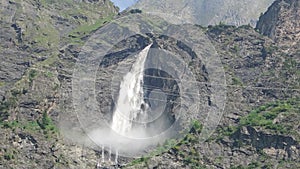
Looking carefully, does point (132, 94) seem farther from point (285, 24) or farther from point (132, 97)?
point (285, 24)

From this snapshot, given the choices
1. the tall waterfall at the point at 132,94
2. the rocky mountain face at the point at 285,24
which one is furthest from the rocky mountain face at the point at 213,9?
the tall waterfall at the point at 132,94

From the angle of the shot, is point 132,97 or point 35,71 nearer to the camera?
point 132,97

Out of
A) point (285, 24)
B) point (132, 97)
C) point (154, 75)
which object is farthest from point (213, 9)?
point (154, 75)

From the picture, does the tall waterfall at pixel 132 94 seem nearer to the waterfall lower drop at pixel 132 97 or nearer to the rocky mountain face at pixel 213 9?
the waterfall lower drop at pixel 132 97

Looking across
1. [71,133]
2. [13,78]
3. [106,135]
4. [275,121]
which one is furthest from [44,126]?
[275,121]

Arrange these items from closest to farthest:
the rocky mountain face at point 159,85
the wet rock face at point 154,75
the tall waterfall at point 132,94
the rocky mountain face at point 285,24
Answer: the rocky mountain face at point 159,85, the wet rock face at point 154,75, the tall waterfall at point 132,94, the rocky mountain face at point 285,24

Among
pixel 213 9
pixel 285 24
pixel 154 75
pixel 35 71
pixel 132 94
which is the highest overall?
pixel 213 9

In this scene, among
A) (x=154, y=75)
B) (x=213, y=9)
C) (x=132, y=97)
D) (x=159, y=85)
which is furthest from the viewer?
(x=213, y=9)

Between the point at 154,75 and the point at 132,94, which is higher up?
the point at 154,75
